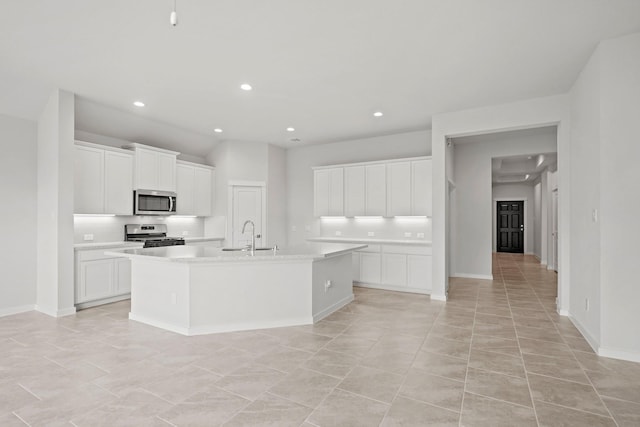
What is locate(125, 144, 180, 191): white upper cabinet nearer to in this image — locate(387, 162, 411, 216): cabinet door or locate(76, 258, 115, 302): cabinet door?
locate(76, 258, 115, 302): cabinet door

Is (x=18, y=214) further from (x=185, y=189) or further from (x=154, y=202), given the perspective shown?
(x=185, y=189)

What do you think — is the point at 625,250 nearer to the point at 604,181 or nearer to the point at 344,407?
the point at 604,181

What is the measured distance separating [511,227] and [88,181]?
43.5ft

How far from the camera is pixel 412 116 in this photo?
5.64 meters

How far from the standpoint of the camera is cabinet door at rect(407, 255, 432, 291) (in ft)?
19.1

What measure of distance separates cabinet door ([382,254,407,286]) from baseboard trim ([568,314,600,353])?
2.45 m

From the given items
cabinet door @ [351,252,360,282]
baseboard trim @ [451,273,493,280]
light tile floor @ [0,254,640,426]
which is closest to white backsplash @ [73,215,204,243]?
light tile floor @ [0,254,640,426]

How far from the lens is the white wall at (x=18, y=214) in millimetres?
4652

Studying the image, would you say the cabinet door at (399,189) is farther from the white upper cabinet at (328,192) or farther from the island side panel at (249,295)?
the island side panel at (249,295)

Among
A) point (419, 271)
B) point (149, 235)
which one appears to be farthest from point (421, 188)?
point (149, 235)

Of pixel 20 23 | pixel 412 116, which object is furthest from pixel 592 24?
pixel 20 23

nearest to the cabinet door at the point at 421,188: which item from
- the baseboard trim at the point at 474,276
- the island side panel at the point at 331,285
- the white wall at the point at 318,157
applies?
the white wall at the point at 318,157

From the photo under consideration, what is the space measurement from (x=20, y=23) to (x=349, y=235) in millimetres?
5817

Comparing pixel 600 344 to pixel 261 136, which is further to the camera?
pixel 261 136
